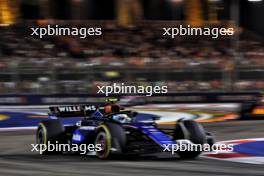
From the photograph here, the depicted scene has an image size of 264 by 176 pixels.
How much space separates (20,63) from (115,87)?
3.77 m

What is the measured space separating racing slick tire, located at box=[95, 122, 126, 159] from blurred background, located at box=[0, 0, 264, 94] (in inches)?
579

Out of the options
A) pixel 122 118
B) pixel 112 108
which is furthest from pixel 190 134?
pixel 112 108

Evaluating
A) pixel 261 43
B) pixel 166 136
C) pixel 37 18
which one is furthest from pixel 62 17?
pixel 166 136

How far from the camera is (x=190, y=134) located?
10.8 m

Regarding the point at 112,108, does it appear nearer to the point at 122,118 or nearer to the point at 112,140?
the point at 122,118

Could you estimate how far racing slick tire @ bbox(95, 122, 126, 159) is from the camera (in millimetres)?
10266

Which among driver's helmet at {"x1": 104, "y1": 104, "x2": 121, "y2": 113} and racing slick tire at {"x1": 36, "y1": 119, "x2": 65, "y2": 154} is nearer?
driver's helmet at {"x1": 104, "y1": 104, "x2": 121, "y2": 113}

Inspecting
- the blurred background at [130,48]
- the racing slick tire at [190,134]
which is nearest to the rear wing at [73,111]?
the racing slick tire at [190,134]

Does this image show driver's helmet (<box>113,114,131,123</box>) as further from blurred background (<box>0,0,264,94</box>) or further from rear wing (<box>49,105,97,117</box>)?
blurred background (<box>0,0,264,94</box>)

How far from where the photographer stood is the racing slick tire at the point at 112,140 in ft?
33.7

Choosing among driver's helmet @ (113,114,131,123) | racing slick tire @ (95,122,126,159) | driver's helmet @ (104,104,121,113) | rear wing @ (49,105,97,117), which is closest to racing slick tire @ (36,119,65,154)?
rear wing @ (49,105,97,117)

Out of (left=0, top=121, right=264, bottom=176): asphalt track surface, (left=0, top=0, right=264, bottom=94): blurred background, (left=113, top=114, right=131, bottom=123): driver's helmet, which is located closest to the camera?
(left=0, top=121, right=264, bottom=176): asphalt track surface

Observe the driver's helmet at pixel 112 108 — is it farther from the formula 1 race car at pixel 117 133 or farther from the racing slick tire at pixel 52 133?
the racing slick tire at pixel 52 133

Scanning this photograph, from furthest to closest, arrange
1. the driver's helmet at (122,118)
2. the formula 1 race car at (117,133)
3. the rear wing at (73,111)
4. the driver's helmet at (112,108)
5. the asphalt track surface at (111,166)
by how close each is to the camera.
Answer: the rear wing at (73,111)
the driver's helmet at (112,108)
the driver's helmet at (122,118)
the formula 1 race car at (117,133)
the asphalt track surface at (111,166)
